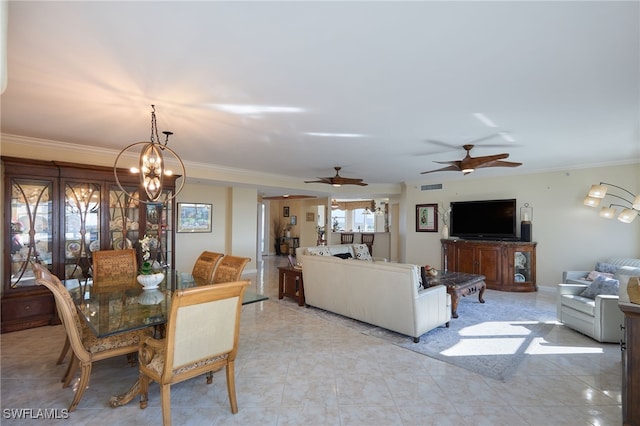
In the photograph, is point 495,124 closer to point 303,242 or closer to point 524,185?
point 524,185

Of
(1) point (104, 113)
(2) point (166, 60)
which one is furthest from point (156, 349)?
(1) point (104, 113)

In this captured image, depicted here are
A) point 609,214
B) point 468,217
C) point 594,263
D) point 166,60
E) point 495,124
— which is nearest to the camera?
point 166,60

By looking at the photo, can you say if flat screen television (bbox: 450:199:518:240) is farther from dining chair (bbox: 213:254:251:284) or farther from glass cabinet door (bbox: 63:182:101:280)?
glass cabinet door (bbox: 63:182:101:280)

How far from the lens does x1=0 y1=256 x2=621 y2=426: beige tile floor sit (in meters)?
2.17

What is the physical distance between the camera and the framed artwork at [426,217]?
759cm

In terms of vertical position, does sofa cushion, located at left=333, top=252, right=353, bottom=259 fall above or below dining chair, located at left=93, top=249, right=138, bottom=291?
below

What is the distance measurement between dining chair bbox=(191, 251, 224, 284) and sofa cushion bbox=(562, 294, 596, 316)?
4.34 m

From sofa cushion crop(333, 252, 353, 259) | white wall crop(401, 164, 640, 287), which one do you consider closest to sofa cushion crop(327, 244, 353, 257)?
sofa cushion crop(333, 252, 353, 259)

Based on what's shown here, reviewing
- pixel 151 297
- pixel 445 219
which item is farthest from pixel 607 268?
pixel 151 297

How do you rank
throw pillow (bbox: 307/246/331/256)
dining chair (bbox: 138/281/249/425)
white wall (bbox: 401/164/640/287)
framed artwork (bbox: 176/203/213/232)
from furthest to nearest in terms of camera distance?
framed artwork (bbox: 176/203/213/232) → throw pillow (bbox: 307/246/331/256) → white wall (bbox: 401/164/640/287) → dining chair (bbox: 138/281/249/425)

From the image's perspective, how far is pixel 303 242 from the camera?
11.8m

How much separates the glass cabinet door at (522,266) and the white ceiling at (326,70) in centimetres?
270

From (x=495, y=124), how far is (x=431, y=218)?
4.57 m

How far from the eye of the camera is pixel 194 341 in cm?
200
